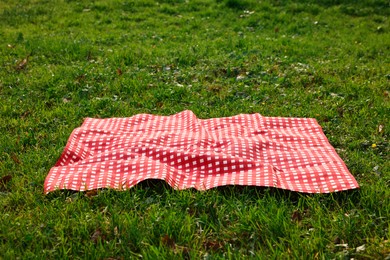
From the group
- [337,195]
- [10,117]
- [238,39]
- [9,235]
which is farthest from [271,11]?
[9,235]

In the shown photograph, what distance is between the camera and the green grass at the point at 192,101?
325cm

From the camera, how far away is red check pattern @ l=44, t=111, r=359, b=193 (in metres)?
3.94

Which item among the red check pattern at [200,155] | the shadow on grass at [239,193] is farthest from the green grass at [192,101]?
the red check pattern at [200,155]

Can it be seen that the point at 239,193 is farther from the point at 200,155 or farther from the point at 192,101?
the point at 192,101

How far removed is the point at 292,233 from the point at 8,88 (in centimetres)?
453

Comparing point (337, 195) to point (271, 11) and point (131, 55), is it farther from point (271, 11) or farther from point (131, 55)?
point (271, 11)

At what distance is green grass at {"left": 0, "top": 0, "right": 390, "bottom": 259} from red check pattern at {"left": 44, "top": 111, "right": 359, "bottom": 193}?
126mm

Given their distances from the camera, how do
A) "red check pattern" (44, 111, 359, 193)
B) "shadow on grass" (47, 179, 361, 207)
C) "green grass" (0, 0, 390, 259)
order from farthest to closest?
"red check pattern" (44, 111, 359, 193), "shadow on grass" (47, 179, 361, 207), "green grass" (0, 0, 390, 259)

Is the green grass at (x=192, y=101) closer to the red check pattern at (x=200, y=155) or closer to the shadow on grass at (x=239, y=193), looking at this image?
the shadow on grass at (x=239, y=193)

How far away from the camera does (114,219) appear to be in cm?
341

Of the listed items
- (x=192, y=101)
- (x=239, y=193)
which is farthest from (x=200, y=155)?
(x=192, y=101)

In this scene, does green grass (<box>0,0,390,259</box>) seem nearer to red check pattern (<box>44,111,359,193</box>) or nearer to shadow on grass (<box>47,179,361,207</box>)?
shadow on grass (<box>47,179,361,207</box>)

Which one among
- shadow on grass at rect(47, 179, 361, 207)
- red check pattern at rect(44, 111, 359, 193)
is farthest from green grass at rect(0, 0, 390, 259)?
red check pattern at rect(44, 111, 359, 193)

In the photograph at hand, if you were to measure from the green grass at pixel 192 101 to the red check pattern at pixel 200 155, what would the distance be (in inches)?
5.0
